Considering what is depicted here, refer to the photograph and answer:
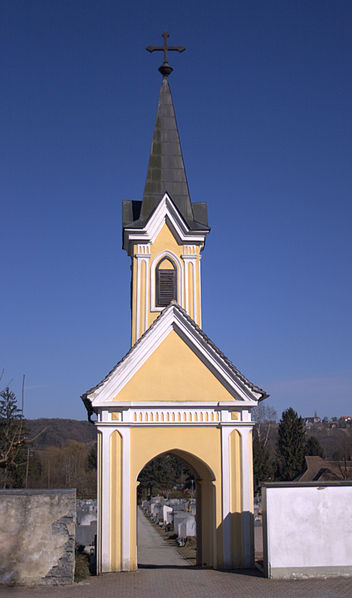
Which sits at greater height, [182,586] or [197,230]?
[197,230]

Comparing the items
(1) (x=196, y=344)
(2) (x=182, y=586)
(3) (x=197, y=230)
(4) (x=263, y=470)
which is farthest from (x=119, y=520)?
(4) (x=263, y=470)

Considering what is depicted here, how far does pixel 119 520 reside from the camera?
16094mm

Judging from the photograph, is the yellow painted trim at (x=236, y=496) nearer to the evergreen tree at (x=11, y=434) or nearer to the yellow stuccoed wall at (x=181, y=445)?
the yellow stuccoed wall at (x=181, y=445)

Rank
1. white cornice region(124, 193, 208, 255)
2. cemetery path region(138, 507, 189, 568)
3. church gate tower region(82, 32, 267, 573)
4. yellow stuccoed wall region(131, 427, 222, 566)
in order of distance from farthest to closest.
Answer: cemetery path region(138, 507, 189, 568)
white cornice region(124, 193, 208, 255)
yellow stuccoed wall region(131, 427, 222, 566)
church gate tower region(82, 32, 267, 573)

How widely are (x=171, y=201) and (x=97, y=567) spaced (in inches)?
482

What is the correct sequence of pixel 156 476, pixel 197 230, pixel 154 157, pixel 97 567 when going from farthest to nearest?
1. pixel 156 476
2. pixel 154 157
3. pixel 197 230
4. pixel 97 567

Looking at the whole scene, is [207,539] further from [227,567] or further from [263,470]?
[263,470]

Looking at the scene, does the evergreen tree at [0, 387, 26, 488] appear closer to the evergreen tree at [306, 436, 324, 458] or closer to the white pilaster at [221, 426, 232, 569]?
the white pilaster at [221, 426, 232, 569]

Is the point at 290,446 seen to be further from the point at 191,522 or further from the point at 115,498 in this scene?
the point at 115,498

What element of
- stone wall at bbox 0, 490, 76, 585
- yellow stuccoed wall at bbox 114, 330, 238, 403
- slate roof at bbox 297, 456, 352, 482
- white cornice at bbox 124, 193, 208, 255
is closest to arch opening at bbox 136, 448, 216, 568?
yellow stuccoed wall at bbox 114, 330, 238, 403

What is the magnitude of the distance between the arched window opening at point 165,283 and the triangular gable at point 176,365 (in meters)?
3.05

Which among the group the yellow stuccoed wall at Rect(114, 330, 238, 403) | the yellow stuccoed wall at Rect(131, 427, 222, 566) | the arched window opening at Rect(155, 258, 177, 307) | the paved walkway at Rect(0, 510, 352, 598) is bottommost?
the paved walkway at Rect(0, 510, 352, 598)

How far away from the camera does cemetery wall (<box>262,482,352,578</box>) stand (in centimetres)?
1467

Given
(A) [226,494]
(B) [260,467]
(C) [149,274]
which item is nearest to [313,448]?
(B) [260,467]
